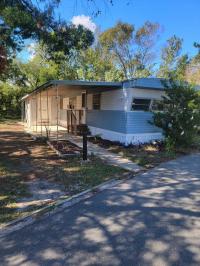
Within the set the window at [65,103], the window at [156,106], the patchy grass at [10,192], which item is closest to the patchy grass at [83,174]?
the patchy grass at [10,192]

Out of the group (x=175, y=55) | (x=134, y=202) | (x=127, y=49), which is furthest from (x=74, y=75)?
(x=134, y=202)

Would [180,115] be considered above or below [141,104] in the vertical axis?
below

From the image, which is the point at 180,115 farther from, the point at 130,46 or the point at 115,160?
the point at 130,46

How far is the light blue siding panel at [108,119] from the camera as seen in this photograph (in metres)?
11.0

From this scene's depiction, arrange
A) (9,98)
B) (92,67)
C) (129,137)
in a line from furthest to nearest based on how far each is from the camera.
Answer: (92,67)
(9,98)
(129,137)

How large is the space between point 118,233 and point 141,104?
7.97 meters

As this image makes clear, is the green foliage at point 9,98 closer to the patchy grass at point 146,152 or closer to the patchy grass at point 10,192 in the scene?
the patchy grass at point 146,152

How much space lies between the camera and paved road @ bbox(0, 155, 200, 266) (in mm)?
3076

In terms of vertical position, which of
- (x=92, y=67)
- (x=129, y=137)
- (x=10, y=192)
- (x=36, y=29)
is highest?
(x=92, y=67)

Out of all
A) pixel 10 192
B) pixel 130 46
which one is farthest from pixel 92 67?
pixel 10 192

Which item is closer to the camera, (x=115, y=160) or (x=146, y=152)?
(x=115, y=160)

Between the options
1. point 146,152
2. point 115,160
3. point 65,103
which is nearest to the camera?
point 115,160

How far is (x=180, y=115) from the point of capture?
9.80 metres

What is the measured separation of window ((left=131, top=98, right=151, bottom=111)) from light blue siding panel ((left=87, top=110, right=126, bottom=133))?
1.76ft
